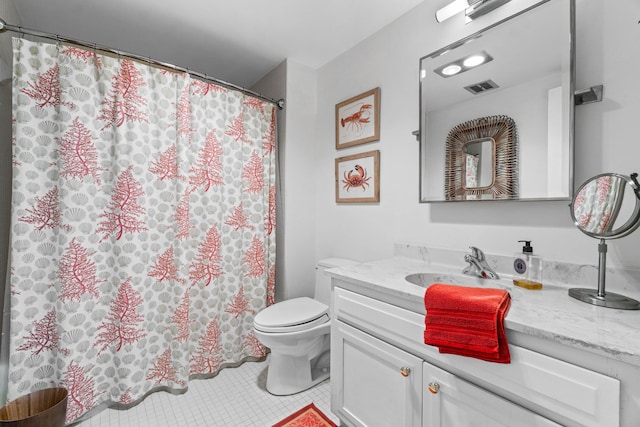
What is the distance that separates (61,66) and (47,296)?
A: 1163 millimetres

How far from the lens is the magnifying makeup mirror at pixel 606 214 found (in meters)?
0.88

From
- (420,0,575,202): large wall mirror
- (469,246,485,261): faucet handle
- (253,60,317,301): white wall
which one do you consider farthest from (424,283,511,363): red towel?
(253,60,317,301): white wall

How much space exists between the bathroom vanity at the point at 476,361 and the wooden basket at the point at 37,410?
123cm

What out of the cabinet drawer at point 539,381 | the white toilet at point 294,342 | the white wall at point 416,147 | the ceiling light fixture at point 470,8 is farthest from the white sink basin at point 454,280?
the ceiling light fixture at point 470,8

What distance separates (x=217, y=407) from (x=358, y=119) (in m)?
2.01

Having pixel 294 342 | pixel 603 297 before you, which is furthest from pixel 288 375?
pixel 603 297

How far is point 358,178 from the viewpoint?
1.98m

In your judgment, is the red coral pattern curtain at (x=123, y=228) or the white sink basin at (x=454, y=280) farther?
the red coral pattern curtain at (x=123, y=228)

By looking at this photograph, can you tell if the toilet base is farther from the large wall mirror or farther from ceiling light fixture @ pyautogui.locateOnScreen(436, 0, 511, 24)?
ceiling light fixture @ pyautogui.locateOnScreen(436, 0, 511, 24)

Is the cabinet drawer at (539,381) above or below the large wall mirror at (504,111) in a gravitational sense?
below

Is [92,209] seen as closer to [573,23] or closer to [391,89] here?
[391,89]

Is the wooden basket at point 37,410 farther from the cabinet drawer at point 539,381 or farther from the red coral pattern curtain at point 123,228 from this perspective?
the cabinet drawer at point 539,381

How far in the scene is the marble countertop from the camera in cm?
66

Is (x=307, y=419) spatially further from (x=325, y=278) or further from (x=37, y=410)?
(x=37, y=410)
